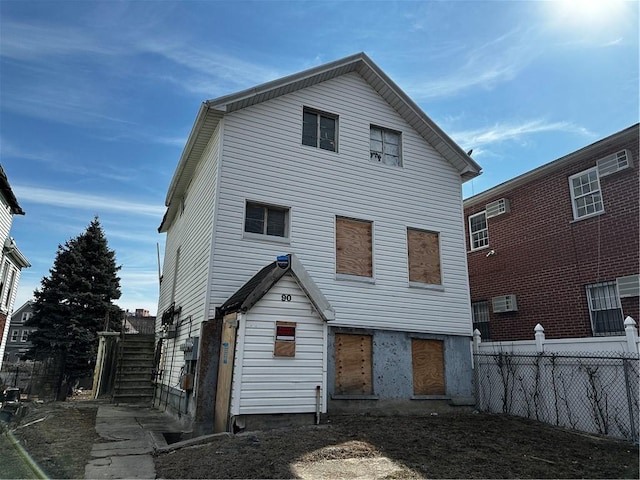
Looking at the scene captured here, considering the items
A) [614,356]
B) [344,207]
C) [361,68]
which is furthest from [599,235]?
[361,68]

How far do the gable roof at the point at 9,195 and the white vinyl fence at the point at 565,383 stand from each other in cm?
1746

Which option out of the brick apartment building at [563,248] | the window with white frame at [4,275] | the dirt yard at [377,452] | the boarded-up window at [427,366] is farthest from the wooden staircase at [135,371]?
the brick apartment building at [563,248]

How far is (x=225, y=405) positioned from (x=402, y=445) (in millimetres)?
3413

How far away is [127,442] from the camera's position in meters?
7.97

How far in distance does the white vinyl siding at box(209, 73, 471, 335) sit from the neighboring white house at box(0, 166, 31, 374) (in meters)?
10.8

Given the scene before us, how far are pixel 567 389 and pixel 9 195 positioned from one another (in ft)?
66.8

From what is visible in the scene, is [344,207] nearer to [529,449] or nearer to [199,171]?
[199,171]

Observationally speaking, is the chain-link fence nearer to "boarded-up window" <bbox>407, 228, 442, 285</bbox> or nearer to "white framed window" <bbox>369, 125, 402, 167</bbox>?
"boarded-up window" <bbox>407, 228, 442, 285</bbox>

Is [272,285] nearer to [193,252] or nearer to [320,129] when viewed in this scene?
[193,252]

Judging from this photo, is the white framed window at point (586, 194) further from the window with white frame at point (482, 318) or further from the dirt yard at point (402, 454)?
the dirt yard at point (402, 454)

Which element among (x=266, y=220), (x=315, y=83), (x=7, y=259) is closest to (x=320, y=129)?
(x=315, y=83)

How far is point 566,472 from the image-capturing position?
6.23 metres

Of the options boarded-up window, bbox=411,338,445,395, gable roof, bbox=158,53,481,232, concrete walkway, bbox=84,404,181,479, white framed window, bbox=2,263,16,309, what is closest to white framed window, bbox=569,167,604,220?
gable roof, bbox=158,53,481,232

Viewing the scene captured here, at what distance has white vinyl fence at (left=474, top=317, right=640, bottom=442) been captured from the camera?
27.5 feet
